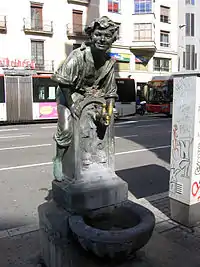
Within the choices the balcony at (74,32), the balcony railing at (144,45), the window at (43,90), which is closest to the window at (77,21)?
the balcony at (74,32)

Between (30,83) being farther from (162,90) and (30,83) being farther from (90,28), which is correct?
(90,28)

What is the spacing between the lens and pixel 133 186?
21.0 ft

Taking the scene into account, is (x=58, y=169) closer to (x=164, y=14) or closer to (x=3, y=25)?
(x=3, y=25)

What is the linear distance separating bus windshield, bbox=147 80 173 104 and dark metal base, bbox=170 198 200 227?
19.2 m

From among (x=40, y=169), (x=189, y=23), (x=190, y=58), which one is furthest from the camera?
(x=190, y=58)

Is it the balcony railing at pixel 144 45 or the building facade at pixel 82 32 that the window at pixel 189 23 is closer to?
the building facade at pixel 82 32

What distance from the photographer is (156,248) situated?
3779mm

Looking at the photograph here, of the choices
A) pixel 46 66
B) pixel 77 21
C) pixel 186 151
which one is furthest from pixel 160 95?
pixel 186 151

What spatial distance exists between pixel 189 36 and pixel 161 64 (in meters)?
8.28

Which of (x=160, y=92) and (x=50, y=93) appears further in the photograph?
(x=160, y=92)

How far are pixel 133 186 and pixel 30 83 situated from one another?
Answer: 1351 centimetres

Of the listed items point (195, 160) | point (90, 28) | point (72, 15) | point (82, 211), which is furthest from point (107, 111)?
point (72, 15)

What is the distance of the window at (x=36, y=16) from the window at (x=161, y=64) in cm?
1316

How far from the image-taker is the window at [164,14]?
115ft
